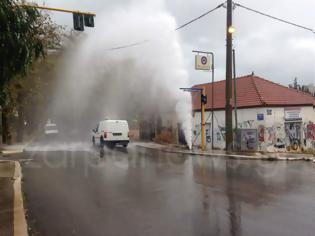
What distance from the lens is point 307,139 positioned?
27578 mm

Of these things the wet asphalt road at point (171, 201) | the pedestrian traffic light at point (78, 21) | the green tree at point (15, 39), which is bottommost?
the wet asphalt road at point (171, 201)

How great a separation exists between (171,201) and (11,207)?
11.8ft

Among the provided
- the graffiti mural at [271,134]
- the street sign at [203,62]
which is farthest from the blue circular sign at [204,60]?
the graffiti mural at [271,134]

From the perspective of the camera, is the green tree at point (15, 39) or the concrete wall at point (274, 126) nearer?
the green tree at point (15, 39)

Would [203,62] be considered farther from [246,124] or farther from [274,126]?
[274,126]

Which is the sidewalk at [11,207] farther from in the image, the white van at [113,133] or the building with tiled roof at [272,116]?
the building with tiled roof at [272,116]

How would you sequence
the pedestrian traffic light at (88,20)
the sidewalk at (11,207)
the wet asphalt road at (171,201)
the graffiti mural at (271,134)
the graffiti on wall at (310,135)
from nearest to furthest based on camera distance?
the sidewalk at (11,207) → the wet asphalt road at (171,201) → the pedestrian traffic light at (88,20) → the graffiti mural at (271,134) → the graffiti on wall at (310,135)

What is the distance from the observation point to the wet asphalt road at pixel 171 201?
7513 millimetres

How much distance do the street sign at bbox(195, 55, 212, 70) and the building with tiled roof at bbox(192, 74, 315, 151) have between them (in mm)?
3886

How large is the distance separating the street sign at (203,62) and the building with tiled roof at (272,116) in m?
3.89

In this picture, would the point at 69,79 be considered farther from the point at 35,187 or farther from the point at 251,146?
the point at 35,187

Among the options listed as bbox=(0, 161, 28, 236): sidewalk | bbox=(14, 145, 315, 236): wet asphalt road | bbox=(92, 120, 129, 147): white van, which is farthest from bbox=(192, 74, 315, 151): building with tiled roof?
bbox=(0, 161, 28, 236): sidewalk

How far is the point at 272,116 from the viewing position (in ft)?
86.4

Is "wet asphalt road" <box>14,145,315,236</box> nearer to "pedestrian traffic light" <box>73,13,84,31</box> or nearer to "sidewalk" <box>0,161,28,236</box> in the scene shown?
"sidewalk" <box>0,161,28,236</box>
